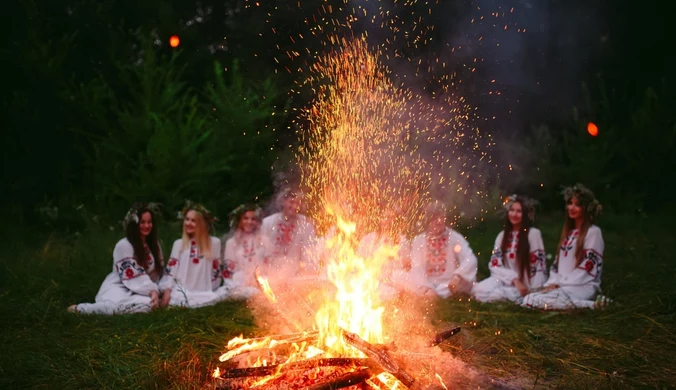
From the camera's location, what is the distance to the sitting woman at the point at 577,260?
26.3 feet

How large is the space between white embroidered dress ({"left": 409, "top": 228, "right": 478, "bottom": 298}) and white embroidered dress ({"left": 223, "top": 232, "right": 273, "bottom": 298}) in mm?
1957

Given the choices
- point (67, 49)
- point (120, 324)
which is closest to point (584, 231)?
point (120, 324)

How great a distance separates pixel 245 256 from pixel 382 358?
4.88 metres

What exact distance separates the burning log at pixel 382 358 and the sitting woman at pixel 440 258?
170 inches

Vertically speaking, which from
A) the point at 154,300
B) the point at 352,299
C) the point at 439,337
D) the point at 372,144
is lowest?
the point at 439,337

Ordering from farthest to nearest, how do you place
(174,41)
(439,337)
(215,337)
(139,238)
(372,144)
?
A: (174,41) → (372,144) → (139,238) → (215,337) → (439,337)

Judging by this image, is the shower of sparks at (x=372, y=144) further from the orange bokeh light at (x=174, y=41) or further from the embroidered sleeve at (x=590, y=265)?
the orange bokeh light at (x=174, y=41)

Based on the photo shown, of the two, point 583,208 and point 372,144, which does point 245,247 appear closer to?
point 372,144

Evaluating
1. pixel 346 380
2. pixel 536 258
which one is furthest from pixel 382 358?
pixel 536 258

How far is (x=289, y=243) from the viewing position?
9.23m

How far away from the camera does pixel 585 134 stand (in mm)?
16359

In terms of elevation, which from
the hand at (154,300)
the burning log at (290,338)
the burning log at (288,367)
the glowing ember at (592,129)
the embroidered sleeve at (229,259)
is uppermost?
the glowing ember at (592,129)

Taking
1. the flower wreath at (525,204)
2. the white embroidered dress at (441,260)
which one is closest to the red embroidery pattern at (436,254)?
the white embroidered dress at (441,260)

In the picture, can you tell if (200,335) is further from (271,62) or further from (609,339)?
(271,62)
